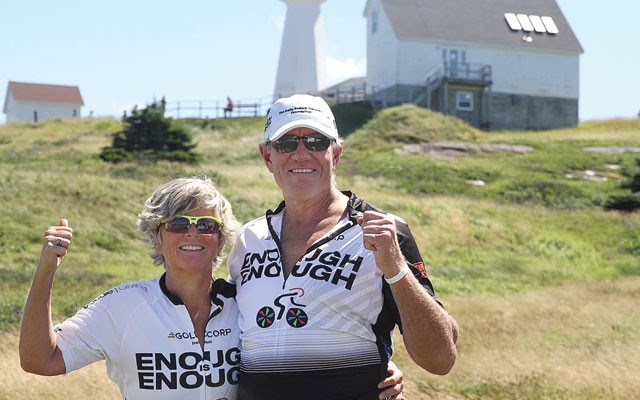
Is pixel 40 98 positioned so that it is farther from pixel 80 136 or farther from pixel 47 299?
pixel 47 299

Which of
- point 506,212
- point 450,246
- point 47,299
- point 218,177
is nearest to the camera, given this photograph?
point 47,299

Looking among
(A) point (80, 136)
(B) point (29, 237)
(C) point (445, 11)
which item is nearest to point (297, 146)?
(B) point (29, 237)

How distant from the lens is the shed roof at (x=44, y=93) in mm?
93188

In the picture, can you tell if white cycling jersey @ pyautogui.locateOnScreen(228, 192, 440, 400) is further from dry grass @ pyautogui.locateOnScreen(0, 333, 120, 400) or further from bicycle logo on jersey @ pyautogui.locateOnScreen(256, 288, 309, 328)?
dry grass @ pyautogui.locateOnScreen(0, 333, 120, 400)

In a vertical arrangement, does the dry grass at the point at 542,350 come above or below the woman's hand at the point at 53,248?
below

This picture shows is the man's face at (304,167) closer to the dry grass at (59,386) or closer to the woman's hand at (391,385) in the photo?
the woman's hand at (391,385)

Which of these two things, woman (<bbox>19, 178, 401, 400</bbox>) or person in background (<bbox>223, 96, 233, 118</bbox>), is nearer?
woman (<bbox>19, 178, 401, 400</bbox>)

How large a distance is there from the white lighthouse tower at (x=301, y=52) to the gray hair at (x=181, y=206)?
181ft

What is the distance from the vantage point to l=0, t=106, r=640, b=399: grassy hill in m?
10.3

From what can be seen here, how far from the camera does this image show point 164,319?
4766 millimetres

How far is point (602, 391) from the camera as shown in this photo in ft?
30.3

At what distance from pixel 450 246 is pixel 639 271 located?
4.79 metres

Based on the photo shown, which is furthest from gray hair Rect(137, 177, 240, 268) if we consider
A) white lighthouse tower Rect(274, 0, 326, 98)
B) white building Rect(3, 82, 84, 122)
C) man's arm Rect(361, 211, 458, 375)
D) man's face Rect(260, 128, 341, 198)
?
white building Rect(3, 82, 84, 122)

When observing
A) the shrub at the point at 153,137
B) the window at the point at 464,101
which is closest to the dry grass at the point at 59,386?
the shrub at the point at 153,137
